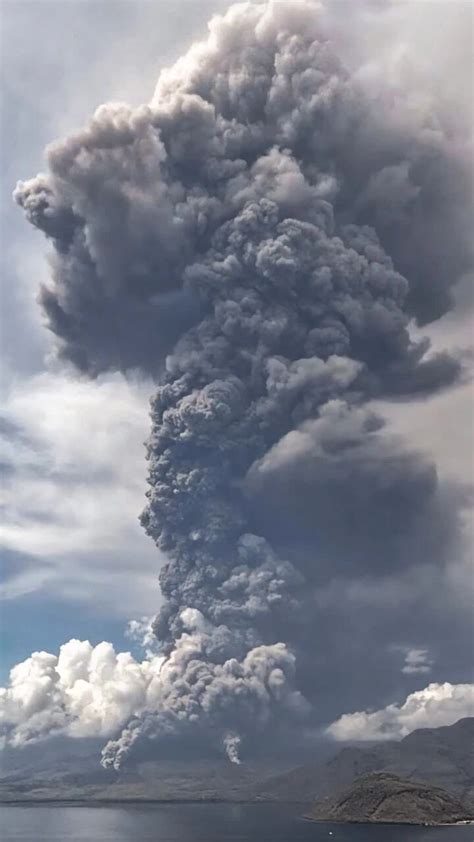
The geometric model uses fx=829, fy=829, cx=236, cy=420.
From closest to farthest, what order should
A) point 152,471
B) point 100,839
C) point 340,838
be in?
point 152,471 < point 100,839 < point 340,838

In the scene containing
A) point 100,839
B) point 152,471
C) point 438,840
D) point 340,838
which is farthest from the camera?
point 340,838

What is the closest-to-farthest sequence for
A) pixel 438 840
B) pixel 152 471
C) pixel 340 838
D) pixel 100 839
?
pixel 152 471
pixel 438 840
pixel 100 839
pixel 340 838

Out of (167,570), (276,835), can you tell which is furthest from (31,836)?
(167,570)

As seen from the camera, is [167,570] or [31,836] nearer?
[167,570]

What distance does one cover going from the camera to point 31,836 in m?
190

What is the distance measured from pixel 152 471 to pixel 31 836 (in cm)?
10671

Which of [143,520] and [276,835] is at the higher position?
[143,520]

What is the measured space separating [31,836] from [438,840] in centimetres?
9248

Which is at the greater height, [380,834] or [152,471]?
[152,471]

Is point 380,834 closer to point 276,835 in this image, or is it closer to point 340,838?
point 340,838

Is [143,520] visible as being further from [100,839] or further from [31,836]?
[31,836]

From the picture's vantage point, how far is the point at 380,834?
619ft

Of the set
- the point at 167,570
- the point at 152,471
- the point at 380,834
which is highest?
the point at 152,471

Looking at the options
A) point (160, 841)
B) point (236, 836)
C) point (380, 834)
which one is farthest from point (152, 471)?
point (380, 834)
